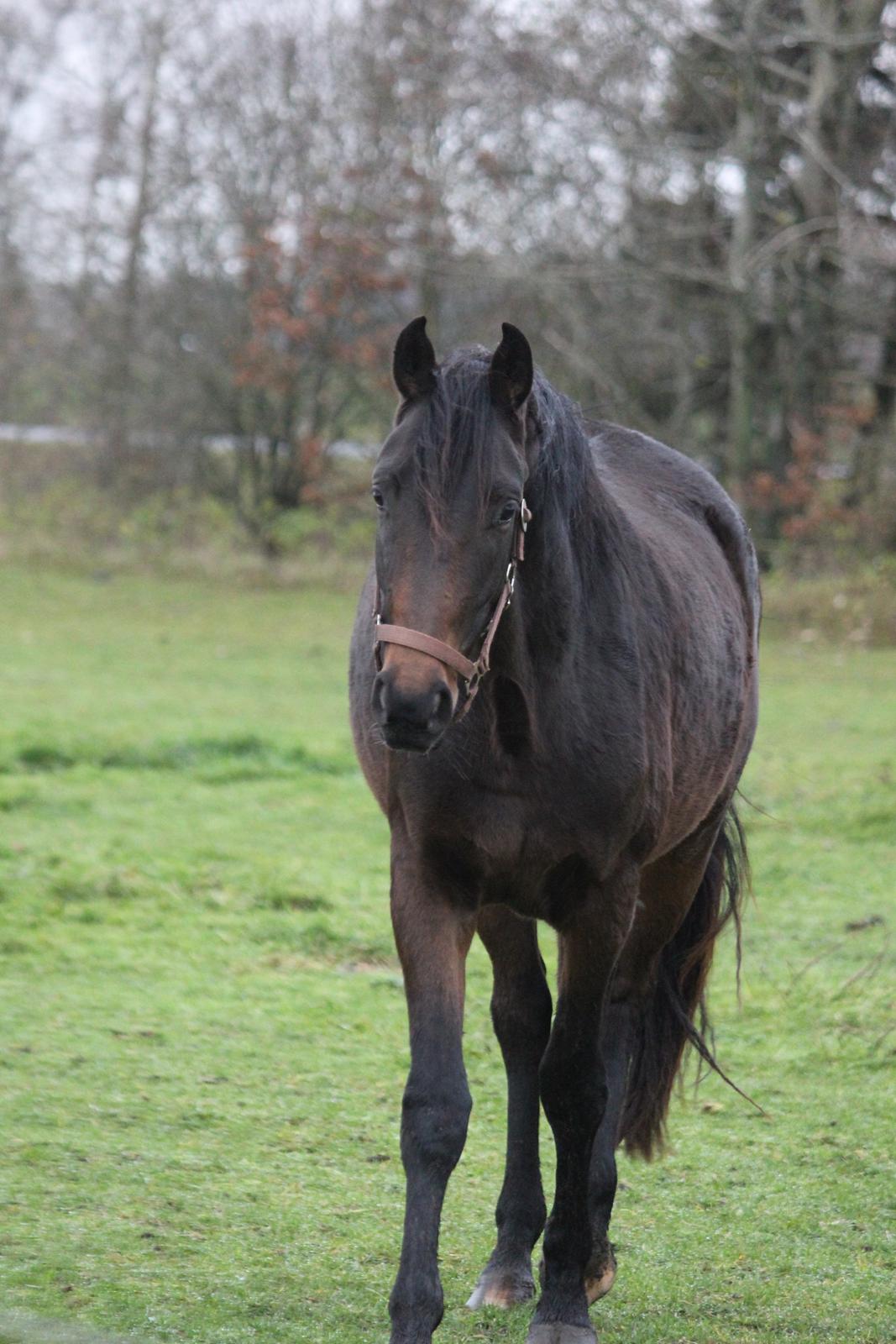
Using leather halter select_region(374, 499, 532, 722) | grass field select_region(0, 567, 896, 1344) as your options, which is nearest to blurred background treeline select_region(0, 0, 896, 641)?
grass field select_region(0, 567, 896, 1344)

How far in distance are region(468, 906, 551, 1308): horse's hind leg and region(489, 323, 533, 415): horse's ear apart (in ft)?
4.32

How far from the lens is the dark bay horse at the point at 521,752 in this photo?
9.09 ft

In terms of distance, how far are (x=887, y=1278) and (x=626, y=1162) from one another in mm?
1035

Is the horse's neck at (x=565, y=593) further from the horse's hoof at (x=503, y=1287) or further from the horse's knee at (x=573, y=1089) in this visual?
the horse's hoof at (x=503, y=1287)

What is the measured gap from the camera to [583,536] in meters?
3.31

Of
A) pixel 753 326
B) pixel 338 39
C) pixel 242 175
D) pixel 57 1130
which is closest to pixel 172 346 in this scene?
pixel 242 175

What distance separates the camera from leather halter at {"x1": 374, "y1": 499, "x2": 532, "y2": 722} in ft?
8.66

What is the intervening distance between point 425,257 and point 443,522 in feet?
57.5

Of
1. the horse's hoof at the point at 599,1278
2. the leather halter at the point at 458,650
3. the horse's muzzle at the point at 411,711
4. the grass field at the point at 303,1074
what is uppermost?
the leather halter at the point at 458,650

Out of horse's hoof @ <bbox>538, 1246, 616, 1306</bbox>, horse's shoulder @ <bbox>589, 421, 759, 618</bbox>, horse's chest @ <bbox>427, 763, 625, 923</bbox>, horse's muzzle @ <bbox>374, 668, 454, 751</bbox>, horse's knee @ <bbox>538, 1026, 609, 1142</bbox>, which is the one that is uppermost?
horse's shoulder @ <bbox>589, 421, 759, 618</bbox>

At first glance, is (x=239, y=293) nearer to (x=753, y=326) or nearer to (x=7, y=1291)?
(x=753, y=326)

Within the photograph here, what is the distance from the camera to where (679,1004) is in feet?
14.3

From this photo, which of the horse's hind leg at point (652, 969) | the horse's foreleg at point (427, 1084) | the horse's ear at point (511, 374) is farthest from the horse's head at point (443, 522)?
the horse's hind leg at point (652, 969)

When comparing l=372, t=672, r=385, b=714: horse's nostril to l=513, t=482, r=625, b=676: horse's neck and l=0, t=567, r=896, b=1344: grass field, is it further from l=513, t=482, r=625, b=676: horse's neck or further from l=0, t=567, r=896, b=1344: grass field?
l=0, t=567, r=896, b=1344: grass field
